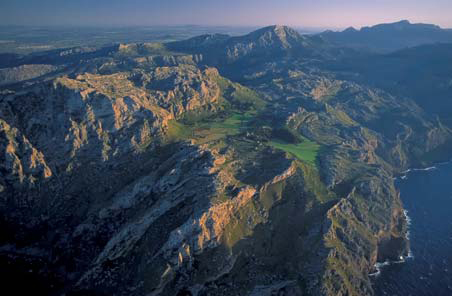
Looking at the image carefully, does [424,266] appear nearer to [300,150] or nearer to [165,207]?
[300,150]

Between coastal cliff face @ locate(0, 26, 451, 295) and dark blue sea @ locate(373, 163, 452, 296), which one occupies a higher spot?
coastal cliff face @ locate(0, 26, 451, 295)

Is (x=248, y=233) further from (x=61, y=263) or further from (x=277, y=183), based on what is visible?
(x=61, y=263)

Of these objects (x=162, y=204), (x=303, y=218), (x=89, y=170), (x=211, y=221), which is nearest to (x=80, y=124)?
(x=89, y=170)

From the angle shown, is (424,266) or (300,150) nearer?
(424,266)

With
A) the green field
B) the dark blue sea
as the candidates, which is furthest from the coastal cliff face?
the dark blue sea

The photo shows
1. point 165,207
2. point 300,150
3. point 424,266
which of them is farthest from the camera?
point 300,150

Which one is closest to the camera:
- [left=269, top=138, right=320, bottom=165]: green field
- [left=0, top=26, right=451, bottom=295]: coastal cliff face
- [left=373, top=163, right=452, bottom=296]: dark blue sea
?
[left=0, top=26, right=451, bottom=295]: coastal cliff face

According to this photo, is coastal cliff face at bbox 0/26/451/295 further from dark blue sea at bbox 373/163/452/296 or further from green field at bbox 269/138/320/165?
dark blue sea at bbox 373/163/452/296

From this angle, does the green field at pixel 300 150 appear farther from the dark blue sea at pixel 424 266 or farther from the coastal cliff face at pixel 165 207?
the dark blue sea at pixel 424 266

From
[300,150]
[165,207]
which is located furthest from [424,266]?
[165,207]

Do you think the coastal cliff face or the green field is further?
the green field

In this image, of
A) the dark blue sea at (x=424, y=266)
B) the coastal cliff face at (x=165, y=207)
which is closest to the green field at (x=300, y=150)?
the coastal cliff face at (x=165, y=207)
